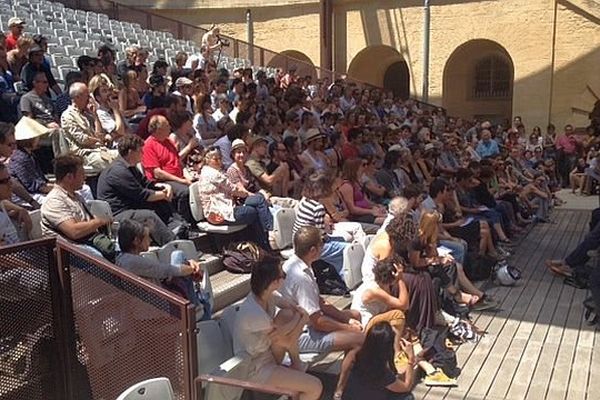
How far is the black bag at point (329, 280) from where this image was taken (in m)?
5.94

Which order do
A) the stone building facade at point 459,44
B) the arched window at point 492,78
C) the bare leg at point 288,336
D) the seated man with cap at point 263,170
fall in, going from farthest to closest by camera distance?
1. the arched window at point 492,78
2. the stone building facade at point 459,44
3. the seated man with cap at point 263,170
4. the bare leg at point 288,336

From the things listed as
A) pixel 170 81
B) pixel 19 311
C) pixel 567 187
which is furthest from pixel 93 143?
pixel 567 187

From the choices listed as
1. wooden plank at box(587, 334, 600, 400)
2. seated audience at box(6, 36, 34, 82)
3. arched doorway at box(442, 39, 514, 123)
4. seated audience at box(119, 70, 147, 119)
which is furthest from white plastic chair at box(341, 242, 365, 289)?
arched doorway at box(442, 39, 514, 123)

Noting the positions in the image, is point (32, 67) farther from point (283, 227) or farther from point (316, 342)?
point (316, 342)

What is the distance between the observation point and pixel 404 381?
4.24 m

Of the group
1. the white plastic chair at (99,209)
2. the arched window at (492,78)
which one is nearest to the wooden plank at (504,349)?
the white plastic chair at (99,209)

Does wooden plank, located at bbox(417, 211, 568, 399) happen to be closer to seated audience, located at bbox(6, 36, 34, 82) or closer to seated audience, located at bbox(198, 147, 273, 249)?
seated audience, located at bbox(198, 147, 273, 249)

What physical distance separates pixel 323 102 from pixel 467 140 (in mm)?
4024

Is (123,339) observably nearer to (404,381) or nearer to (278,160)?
(404,381)

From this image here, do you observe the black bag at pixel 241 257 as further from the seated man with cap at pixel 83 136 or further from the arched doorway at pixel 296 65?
the arched doorway at pixel 296 65

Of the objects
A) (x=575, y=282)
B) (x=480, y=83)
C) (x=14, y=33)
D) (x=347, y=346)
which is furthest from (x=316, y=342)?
(x=480, y=83)

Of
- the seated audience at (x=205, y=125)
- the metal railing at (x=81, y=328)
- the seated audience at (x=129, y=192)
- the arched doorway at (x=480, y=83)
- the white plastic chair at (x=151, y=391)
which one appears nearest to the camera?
the white plastic chair at (x=151, y=391)

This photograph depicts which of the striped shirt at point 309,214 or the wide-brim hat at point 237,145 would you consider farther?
the wide-brim hat at point 237,145

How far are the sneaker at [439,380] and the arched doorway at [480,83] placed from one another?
17468 mm
